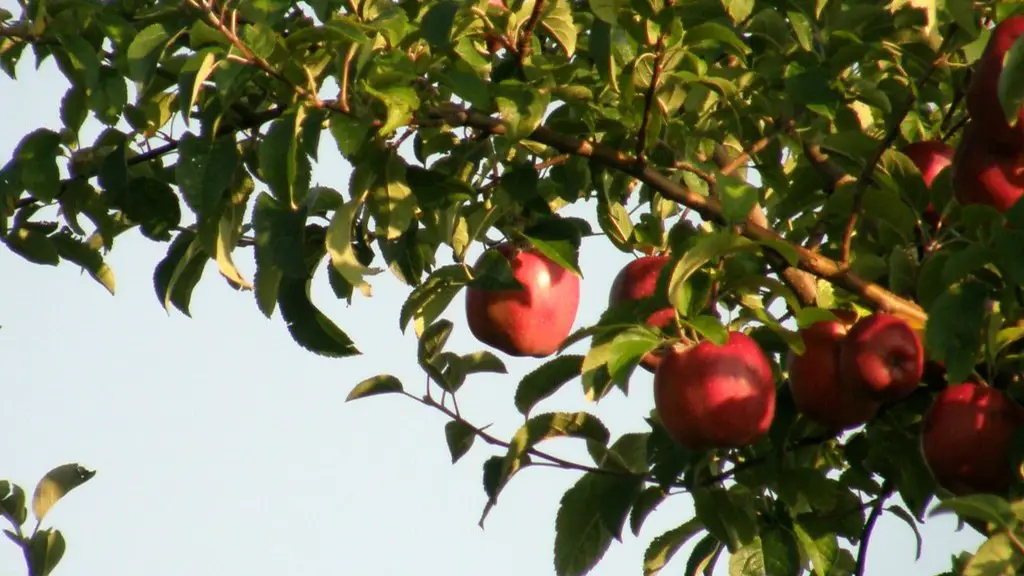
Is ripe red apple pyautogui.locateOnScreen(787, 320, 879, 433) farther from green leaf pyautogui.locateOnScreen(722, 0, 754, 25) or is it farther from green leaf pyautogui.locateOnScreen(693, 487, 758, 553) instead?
green leaf pyautogui.locateOnScreen(722, 0, 754, 25)

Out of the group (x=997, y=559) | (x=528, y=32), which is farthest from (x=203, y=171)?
(x=997, y=559)

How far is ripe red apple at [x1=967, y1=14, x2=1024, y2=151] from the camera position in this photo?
1.80 metres

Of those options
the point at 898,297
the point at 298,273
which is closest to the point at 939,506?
the point at 898,297

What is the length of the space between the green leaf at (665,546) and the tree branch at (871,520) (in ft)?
0.92

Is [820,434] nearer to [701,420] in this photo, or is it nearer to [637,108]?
[701,420]

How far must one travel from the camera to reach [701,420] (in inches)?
79.0

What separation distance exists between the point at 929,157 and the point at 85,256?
1.41 meters

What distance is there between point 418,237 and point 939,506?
1.05 metres

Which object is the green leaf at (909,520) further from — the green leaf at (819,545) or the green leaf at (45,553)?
the green leaf at (45,553)

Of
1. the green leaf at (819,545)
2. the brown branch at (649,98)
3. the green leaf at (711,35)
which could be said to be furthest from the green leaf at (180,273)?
the green leaf at (819,545)

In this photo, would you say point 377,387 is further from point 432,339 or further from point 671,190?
point 671,190

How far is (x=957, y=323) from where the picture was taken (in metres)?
1.83

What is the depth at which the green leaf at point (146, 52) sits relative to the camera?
1.84 m

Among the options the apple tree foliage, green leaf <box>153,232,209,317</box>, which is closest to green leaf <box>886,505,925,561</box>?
the apple tree foliage
